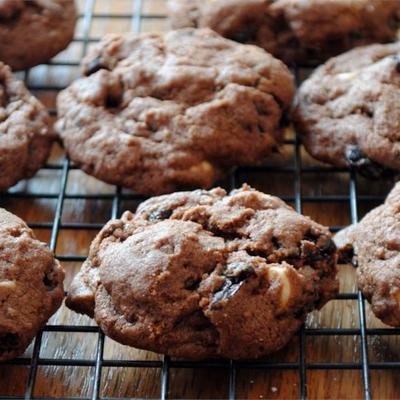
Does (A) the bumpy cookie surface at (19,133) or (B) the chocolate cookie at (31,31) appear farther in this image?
(B) the chocolate cookie at (31,31)

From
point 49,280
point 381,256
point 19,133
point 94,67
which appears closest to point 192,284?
point 49,280

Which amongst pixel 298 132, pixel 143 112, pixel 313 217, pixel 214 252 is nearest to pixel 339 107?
pixel 298 132

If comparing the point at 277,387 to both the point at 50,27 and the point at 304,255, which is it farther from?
the point at 50,27

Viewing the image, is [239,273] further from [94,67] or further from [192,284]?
[94,67]

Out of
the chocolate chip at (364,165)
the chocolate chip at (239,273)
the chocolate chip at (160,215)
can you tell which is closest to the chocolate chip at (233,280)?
the chocolate chip at (239,273)

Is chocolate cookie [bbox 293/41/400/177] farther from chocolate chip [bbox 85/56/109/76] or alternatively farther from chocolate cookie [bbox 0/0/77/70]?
chocolate cookie [bbox 0/0/77/70]

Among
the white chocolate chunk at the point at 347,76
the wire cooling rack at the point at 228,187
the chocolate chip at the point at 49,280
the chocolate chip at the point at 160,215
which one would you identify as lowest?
the wire cooling rack at the point at 228,187

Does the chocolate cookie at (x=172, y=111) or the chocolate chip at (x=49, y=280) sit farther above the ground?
the chocolate cookie at (x=172, y=111)

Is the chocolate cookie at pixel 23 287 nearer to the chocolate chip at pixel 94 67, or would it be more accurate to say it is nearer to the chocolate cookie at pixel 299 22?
the chocolate chip at pixel 94 67

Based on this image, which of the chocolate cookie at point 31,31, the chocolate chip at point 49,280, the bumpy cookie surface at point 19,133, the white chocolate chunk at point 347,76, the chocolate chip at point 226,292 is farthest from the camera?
the chocolate cookie at point 31,31
